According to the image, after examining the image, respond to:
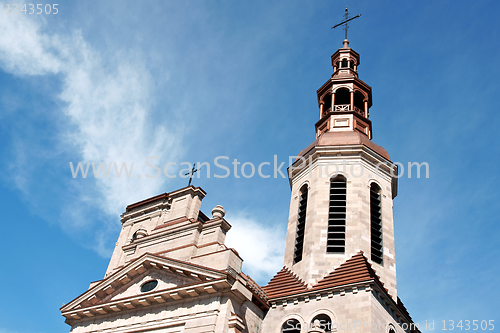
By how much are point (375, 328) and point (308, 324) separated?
2.64 m

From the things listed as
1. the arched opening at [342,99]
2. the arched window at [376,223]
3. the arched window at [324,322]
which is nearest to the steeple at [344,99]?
the arched opening at [342,99]

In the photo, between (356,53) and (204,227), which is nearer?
(204,227)

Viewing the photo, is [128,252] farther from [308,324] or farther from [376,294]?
[376,294]

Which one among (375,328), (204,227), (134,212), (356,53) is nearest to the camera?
(375,328)

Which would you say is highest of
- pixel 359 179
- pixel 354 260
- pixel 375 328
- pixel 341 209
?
pixel 359 179

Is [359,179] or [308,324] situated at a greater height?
[359,179]

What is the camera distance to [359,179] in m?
27.5

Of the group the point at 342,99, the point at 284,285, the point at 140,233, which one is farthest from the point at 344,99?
the point at 140,233

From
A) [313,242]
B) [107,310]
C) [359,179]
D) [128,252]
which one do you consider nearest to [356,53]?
[359,179]

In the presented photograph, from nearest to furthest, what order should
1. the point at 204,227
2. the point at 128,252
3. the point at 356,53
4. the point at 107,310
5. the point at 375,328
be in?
the point at 375,328 < the point at 107,310 < the point at 204,227 < the point at 128,252 < the point at 356,53

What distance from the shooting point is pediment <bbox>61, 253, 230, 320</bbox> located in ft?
68.3

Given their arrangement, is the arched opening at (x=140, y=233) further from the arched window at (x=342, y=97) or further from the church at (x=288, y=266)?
the arched window at (x=342, y=97)

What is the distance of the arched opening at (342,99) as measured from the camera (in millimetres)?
34375

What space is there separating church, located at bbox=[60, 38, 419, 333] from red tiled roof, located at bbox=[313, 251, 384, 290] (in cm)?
6
